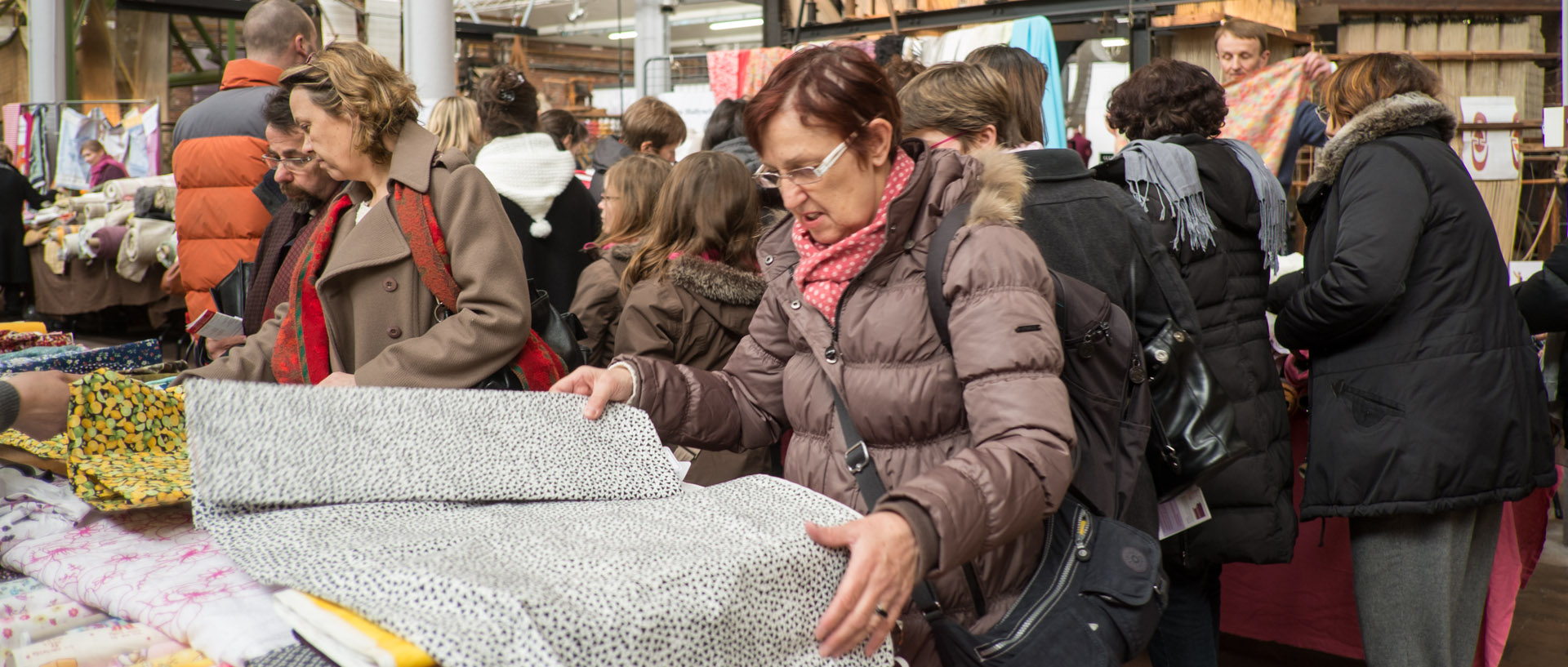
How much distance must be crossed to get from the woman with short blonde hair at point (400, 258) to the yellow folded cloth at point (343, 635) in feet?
2.70

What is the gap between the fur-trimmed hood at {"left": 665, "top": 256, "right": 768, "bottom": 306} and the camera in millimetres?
2756

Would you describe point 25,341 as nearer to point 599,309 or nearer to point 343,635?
point 599,309

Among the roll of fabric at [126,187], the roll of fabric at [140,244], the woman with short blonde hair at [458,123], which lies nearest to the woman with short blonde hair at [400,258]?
the woman with short blonde hair at [458,123]

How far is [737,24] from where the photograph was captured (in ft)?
70.0

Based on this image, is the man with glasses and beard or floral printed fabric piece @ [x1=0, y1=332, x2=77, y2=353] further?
floral printed fabric piece @ [x1=0, y1=332, x2=77, y2=353]

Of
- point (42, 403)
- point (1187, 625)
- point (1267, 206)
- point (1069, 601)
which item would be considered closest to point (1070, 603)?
point (1069, 601)

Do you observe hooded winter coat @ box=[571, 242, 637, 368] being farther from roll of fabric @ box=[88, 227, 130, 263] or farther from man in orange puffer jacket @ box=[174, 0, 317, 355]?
roll of fabric @ box=[88, 227, 130, 263]

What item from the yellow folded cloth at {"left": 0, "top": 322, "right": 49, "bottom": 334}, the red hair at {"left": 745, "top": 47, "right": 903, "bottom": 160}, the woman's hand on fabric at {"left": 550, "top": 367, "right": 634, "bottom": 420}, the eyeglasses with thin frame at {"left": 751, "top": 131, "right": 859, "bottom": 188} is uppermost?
the red hair at {"left": 745, "top": 47, "right": 903, "bottom": 160}

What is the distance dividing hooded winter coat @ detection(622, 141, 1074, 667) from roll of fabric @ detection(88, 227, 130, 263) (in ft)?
27.7

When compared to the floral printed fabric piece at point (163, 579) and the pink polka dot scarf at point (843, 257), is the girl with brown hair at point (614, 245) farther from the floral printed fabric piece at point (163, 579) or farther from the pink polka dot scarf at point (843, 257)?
the floral printed fabric piece at point (163, 579)

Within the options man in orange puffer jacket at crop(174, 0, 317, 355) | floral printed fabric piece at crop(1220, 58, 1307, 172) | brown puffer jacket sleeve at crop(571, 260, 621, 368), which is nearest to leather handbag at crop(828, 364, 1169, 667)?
brown puffer jacket sleeve at crop(571, 260, 621, 368)

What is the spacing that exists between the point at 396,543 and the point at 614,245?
Answer: 85.3 inches

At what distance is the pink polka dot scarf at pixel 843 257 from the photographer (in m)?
1.60

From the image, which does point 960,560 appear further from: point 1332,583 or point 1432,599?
point 1332,583
